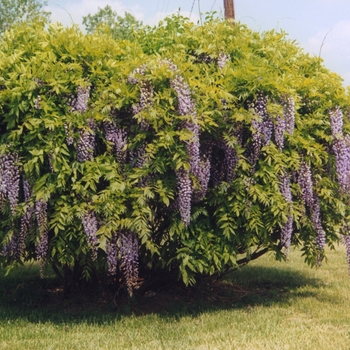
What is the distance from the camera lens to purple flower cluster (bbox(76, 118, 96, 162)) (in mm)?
6117

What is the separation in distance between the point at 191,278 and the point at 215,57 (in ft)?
8.83

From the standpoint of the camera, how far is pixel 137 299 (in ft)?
24.4

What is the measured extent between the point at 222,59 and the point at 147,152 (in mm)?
1580

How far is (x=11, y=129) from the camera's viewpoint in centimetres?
647

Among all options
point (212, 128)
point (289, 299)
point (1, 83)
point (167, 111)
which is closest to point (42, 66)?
point (1, 83)

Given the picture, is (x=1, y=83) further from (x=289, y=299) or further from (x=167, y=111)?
(x=289, y=299)

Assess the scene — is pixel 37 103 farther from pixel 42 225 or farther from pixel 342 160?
pixel 342 160

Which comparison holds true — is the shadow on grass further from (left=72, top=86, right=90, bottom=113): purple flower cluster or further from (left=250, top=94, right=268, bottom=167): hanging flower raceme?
(left=72, top=86, right=90, bottom=113): purple flower cluster

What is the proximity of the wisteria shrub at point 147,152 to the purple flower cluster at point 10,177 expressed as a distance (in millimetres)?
11

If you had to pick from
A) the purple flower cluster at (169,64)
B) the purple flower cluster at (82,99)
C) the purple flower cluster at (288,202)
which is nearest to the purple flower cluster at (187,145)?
the purple flower cluster at (169,64)

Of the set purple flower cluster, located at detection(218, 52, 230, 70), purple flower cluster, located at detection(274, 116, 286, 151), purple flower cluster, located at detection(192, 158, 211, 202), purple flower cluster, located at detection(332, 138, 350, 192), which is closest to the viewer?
purple flower cluster, located at detection(192, 158, 211, 202)

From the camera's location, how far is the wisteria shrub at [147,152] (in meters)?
6.13

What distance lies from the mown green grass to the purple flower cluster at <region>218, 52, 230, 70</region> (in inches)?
119

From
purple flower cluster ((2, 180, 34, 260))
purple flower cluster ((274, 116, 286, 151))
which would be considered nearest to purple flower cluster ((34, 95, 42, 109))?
purple flower cluster ((2, 180, 34, 260))
